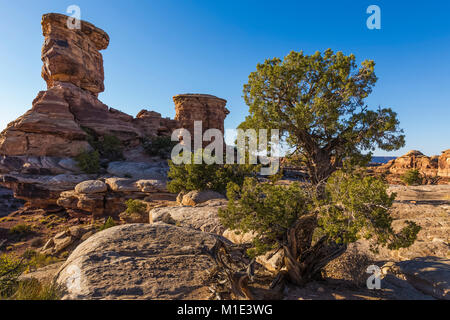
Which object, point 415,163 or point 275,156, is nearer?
point 275,156

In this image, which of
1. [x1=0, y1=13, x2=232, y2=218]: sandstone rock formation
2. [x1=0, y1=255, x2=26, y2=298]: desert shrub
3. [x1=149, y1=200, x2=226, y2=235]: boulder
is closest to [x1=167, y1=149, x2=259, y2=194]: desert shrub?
[x1=149, y1=200, x2=226, y2=235]: boulder

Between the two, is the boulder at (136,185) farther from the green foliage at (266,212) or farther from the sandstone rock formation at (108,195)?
the green foliage at (266,212)

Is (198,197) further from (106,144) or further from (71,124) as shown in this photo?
(71,124)

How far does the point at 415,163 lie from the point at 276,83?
163ft

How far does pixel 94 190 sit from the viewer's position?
2050 cm

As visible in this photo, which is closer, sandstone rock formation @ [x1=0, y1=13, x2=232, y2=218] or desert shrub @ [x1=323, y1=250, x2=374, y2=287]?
desert shrub @ [x1=323, y1=250, x2=374, y2=287]

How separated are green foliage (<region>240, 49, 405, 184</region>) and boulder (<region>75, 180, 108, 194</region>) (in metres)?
18.3

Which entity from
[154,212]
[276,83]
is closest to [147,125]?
[154,212]

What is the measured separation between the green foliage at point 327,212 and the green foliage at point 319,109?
287cm

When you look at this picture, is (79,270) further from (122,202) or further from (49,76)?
(49,76)

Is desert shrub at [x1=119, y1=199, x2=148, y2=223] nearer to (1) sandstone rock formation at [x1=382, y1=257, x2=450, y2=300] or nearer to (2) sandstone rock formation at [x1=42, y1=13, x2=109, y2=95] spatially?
(1) sandstone rock formation at [x1=382, y1=257, x2=450, y2=300]

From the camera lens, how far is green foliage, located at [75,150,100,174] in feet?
85.5

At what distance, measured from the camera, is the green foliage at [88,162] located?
85.5ft

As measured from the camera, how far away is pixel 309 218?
4859 millimetres
